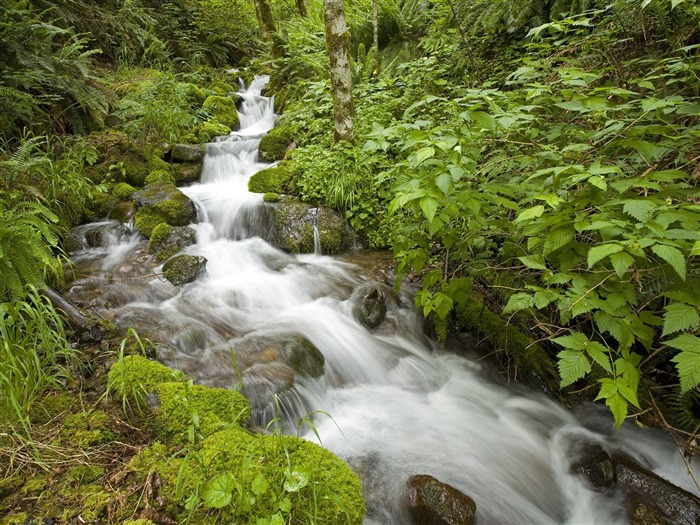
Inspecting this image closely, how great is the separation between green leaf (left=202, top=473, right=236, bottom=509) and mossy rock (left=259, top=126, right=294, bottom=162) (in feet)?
22.7

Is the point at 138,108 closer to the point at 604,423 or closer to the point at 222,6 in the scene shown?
the point at 604,423

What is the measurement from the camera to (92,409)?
2381 millimetres

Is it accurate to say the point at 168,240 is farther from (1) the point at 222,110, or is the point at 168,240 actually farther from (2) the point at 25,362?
(1) the point at 222,110

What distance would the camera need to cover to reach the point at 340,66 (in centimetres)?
545

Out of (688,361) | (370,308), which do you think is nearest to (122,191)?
(370,308)

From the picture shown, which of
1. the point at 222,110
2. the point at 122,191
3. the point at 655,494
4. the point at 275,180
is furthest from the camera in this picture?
the point at 222,110

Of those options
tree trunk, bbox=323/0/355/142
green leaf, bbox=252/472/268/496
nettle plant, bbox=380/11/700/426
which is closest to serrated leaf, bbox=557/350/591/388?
nettle plant, bbox=380/11/700/426

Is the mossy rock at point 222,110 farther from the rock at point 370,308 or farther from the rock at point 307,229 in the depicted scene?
the rock at point 370,308

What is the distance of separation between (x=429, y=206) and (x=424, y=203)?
0.05 m

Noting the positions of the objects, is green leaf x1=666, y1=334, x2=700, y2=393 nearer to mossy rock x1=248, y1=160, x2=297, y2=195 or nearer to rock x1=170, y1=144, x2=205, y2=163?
mossy rock x1=248, y1=160, x2=297, y2=195

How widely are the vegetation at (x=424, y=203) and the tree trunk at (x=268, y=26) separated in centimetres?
292

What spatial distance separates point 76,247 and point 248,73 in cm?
914

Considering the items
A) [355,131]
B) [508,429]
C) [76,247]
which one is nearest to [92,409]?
[508,429]

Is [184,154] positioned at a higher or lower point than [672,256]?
higher
